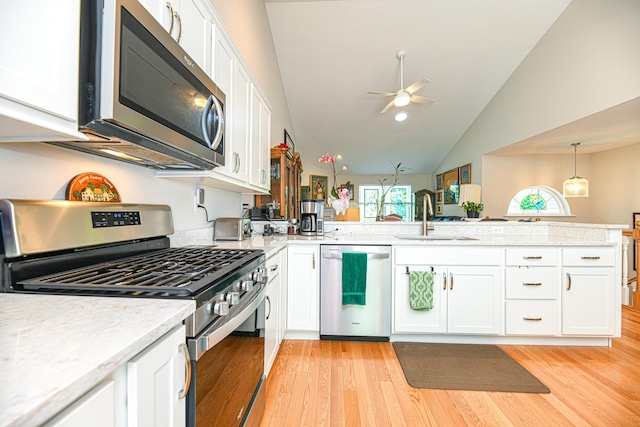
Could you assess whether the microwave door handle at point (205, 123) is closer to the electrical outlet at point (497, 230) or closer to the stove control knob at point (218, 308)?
the stove control knob at point (218, 308)

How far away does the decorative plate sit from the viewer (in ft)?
3.48

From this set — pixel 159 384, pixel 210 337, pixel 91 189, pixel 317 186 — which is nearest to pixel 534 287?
pixel 210 337

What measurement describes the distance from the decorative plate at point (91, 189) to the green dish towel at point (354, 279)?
1.69m

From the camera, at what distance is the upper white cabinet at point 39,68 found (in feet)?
1.96

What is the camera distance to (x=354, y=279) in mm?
2457

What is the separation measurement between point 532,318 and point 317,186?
5633 mm

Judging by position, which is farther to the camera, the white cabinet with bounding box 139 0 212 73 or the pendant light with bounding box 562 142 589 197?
the pendant light with bounding box 562 142 589 197

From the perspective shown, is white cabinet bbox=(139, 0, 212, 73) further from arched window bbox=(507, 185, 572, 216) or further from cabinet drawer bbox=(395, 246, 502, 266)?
arched window bbox=(507, 185, 572, 216)

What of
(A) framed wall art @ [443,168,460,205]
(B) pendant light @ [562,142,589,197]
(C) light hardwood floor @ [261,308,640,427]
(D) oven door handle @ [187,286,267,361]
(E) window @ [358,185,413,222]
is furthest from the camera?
(E) window @ [358,185,413,222]

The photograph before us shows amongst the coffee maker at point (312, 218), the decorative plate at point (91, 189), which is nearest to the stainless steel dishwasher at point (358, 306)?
the coffee maker at point (312, 218)

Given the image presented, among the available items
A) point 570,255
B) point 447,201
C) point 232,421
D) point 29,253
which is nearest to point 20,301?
point 29,253

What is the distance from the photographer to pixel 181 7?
4.09 feet

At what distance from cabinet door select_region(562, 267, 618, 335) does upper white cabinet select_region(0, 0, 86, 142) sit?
3.24 metres

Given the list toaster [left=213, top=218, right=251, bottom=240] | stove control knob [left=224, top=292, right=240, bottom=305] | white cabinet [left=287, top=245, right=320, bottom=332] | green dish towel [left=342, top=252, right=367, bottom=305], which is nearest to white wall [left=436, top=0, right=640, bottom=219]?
green dish towel [left=342, top=252, right=367, bottom=305]
